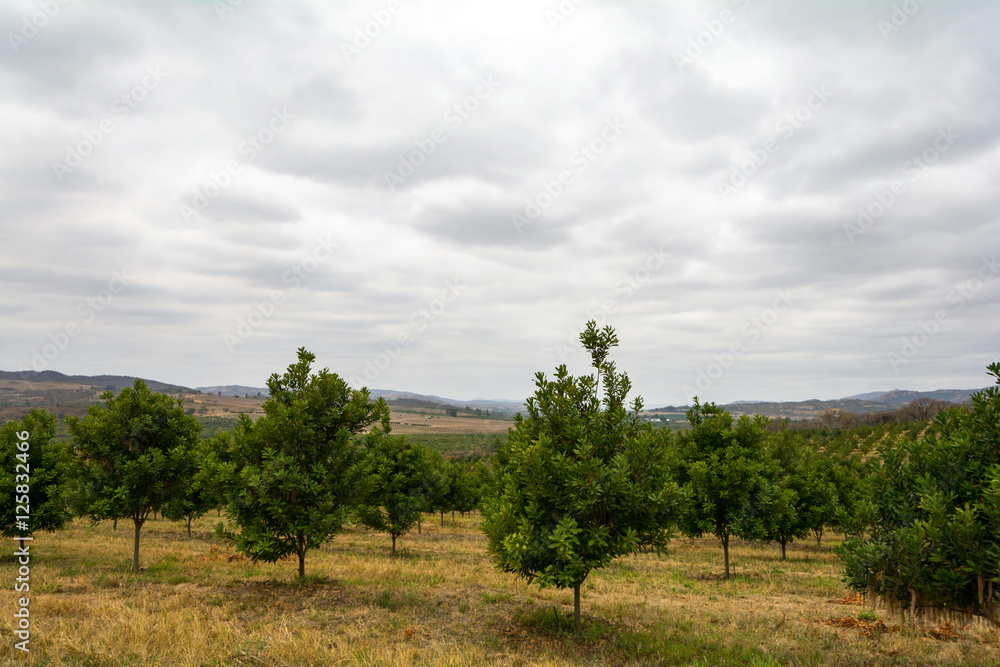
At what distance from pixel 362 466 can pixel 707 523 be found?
53.6ft

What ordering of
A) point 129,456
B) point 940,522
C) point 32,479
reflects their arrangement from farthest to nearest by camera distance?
point 32,479
point 129,456
point 940,522

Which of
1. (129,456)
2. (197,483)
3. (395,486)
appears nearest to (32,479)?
(129,456)

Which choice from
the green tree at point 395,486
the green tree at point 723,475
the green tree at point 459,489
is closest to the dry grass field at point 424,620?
the green tree at point 723,475

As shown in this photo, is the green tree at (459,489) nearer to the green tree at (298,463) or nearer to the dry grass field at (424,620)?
the dry grass field at (424,620)

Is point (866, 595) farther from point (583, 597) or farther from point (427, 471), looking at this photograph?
point (427, 471)

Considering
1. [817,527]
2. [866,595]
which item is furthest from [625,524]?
[817,527]

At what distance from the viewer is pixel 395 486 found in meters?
32.0

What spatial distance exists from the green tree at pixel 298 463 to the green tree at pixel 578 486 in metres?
6.70

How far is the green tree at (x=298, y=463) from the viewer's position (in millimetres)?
15203

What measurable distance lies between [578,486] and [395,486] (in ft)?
77.3

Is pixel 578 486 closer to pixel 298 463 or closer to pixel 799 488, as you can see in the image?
pixel 298 463

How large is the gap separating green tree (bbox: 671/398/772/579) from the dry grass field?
2690mm

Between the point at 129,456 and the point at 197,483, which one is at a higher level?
the point at 129,456

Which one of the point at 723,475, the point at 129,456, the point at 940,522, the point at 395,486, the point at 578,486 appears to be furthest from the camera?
the point at 395,486
